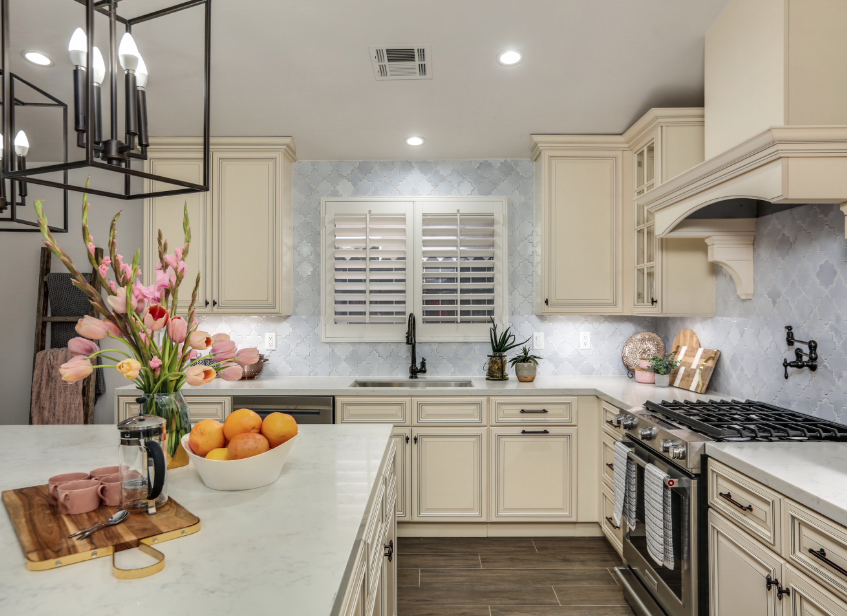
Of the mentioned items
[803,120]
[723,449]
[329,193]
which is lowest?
[723,449]

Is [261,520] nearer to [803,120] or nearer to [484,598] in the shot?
[484,598]

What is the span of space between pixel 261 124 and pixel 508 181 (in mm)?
1772

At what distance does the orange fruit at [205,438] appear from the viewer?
1.29 metres

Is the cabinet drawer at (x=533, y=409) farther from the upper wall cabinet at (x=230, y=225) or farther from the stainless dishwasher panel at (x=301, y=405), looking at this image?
the upper wall cabinet at (x=230, y=225)

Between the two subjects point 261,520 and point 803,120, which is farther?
point 803,120

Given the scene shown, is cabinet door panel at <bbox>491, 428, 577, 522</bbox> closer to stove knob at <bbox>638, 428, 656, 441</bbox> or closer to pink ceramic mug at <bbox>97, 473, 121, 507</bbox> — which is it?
stove knob at <bbox>638, 428, 656, 441</bbox>

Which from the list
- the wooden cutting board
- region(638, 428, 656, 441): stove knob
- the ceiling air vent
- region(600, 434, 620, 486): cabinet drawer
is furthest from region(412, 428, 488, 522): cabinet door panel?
the ceiling air vent

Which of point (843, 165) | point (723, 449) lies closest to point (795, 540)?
point (723, 449)

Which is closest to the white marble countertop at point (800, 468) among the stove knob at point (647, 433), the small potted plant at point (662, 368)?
the stove knob at point (647, 433)

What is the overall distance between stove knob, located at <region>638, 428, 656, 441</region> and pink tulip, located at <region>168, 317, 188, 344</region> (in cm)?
186

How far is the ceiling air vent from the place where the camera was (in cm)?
221

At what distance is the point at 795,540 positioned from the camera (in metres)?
1.35

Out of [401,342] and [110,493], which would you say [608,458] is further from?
[110,493]

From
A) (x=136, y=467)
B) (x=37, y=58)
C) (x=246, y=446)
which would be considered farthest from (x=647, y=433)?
(x=37, y=58)
